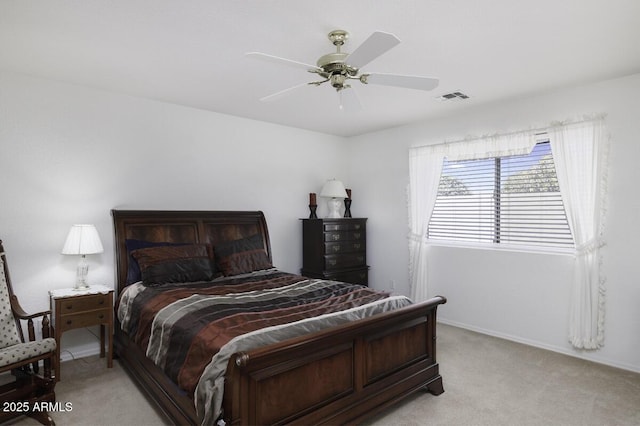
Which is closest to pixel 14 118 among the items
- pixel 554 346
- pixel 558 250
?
pixel 558 250

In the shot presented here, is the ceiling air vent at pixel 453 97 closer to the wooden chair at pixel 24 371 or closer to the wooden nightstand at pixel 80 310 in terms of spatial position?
the wooden nightstand at pixel 80 310

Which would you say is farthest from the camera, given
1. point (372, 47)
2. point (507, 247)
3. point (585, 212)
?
point (507, 247)

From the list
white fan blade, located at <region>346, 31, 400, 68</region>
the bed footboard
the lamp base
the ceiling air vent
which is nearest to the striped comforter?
the bed footboard

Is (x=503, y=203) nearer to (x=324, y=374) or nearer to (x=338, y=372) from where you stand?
(x=338, y=372)

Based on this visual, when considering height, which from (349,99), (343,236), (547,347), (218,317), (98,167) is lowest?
(547,347)

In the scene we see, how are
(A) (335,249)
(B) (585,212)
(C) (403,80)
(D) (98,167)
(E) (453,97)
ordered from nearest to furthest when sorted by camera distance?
(C) (403,80), (B) (585,212), (D) (98,167), (E) (453,97), (A) (335,249)

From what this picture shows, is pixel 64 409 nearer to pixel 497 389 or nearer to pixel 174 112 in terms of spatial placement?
pixel 174 112

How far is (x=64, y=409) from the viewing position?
256 cm

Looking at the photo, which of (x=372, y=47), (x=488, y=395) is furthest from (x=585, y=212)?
(x=372, y=47)

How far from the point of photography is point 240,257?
158 inches

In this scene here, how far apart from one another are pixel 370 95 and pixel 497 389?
114 inches

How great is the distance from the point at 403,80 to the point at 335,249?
114 inches

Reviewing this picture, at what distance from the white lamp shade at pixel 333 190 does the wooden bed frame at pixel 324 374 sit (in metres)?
2.59

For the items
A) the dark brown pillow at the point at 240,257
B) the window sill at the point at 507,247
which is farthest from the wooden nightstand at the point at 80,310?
the window sill at the point at 507,247
